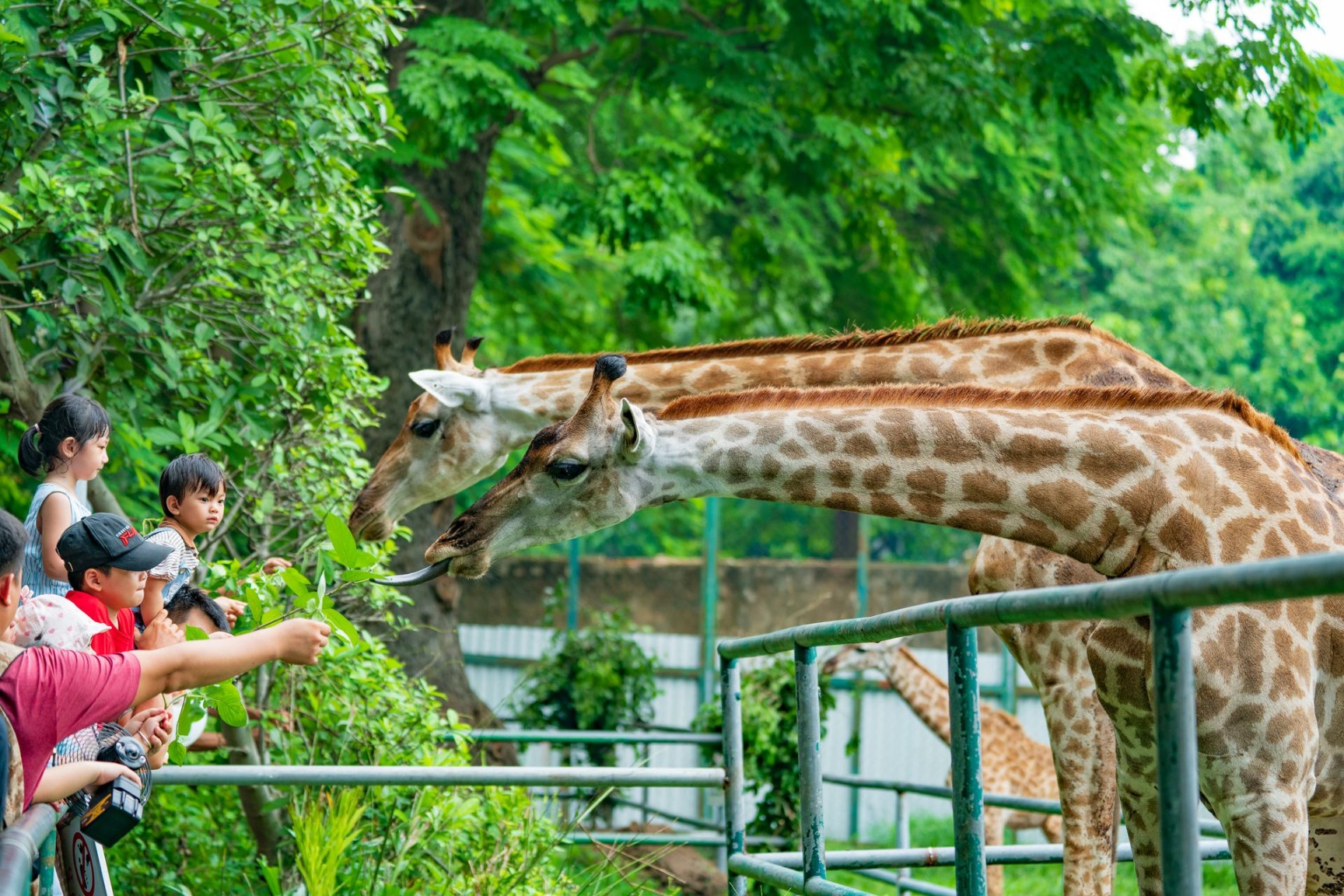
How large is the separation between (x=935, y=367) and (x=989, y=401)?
4.06ft

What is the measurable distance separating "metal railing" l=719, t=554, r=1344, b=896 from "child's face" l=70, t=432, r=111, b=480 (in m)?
1.98

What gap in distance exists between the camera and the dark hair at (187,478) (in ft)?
13.7

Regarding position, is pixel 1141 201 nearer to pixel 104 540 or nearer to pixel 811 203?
pixel 811 203

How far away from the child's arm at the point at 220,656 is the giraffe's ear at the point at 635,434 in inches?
54.8

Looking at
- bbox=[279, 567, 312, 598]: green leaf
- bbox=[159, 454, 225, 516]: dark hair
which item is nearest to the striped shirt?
bbox=[159, 454, 225, 516]: dark hair

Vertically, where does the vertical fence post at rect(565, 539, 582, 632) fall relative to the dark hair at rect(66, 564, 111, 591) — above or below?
above

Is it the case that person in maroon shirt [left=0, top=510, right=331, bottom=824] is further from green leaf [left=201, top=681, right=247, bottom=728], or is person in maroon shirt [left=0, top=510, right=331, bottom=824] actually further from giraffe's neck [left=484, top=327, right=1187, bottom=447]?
giraffe's neck [left=484, top=327, right=1187, bottom=447]

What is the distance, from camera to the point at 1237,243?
20.6 m

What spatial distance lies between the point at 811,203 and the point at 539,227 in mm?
2591

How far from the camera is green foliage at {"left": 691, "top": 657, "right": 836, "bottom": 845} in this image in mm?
8680

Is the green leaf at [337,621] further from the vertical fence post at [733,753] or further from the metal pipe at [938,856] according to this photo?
the metal pipe at [938,856]

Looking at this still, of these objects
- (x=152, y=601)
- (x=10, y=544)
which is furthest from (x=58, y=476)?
(x=10, y=544)

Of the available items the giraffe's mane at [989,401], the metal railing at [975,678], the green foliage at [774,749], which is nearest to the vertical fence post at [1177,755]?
the metal railing at [975,678]

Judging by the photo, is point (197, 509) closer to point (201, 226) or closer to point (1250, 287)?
point (201, 226)
